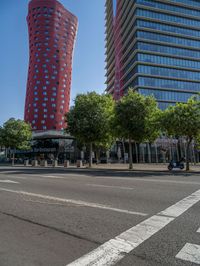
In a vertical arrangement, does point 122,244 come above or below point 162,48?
below

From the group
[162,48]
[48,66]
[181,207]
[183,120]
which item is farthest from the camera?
[48,66]

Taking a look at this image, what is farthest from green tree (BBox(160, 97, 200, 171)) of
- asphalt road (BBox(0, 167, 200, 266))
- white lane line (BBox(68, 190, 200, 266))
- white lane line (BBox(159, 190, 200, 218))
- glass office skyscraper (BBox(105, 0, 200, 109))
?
glass office skyscraper (BBox(105, 0, 200, 109))

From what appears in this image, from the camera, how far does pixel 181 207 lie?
6.86 meters

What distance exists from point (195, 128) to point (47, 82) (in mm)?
87895

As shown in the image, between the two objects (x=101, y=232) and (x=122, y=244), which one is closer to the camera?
(x=122, y=244)

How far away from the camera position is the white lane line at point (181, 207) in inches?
245

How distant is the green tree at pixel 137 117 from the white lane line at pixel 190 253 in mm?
23062

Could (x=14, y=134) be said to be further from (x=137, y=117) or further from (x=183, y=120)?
(x=183, y=120)

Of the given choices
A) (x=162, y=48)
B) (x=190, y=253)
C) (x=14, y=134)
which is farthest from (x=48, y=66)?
(x=190, y=253)

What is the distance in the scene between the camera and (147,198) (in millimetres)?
8289

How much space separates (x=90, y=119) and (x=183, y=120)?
43.8 ft

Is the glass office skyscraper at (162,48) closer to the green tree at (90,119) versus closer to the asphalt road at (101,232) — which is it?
the green tree at (90,119)

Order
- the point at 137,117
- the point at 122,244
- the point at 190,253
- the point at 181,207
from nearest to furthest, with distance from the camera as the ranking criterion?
the point at 190,253 < the point at 122,244 < the point at 181,207 < the point at 137,117

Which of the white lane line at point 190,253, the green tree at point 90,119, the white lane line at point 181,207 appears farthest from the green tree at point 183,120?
the white lane line at point 190,253
